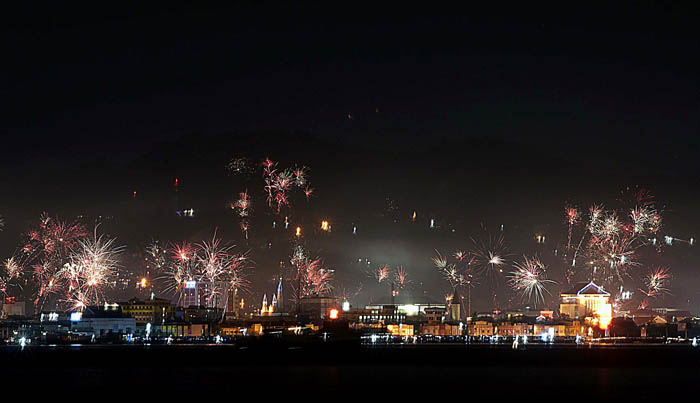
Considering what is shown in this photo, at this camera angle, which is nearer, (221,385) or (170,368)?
(221,385)

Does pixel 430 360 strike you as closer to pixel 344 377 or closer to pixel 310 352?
pixel 310 352

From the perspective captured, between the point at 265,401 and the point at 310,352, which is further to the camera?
the point at 310,352

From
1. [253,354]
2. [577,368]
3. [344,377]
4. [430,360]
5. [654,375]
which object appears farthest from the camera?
[253,354]

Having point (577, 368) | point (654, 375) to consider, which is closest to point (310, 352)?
Answer: point (577, 368)

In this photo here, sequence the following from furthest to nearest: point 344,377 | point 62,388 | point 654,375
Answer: point 654,375, point 344,377, point 62,388

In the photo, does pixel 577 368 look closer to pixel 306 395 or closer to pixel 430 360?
pixel 430 360

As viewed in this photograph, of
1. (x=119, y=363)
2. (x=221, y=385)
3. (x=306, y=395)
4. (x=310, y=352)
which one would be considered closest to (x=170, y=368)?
(x=119, y=363)
